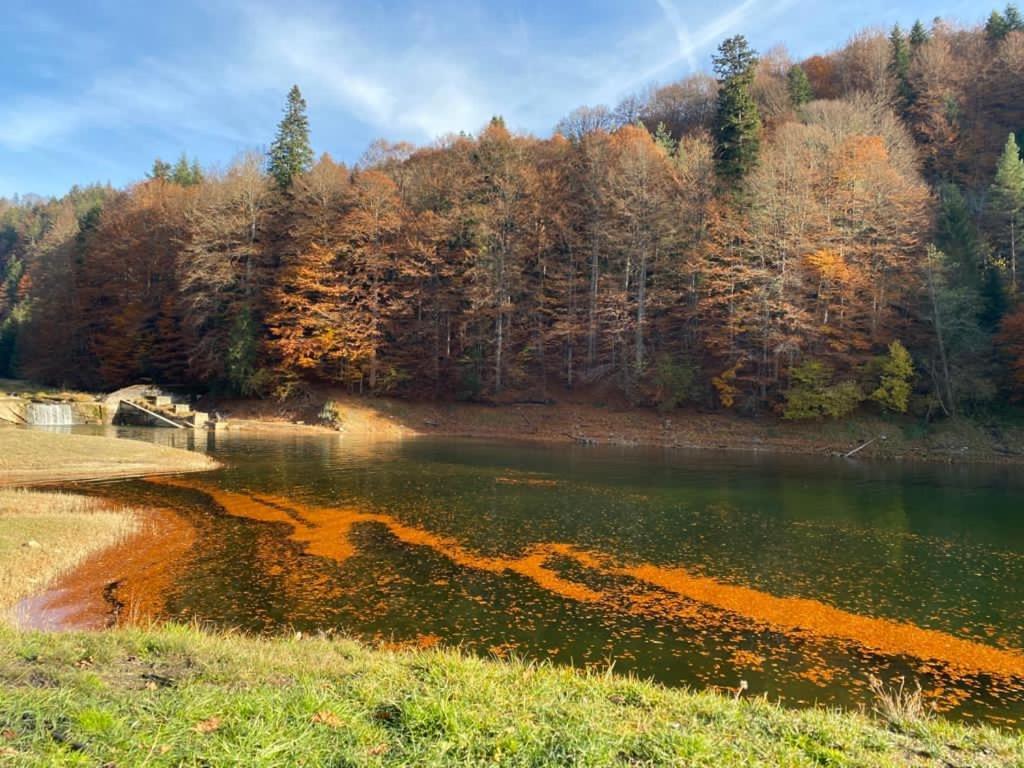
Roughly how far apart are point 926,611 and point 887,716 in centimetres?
684

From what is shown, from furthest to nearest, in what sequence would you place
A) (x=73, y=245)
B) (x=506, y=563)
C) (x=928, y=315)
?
(x=73, y=245)
(x=928, y=315)
(x=506, y=563)

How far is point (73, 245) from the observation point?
235 feet

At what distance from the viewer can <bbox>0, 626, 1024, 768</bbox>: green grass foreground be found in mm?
4098

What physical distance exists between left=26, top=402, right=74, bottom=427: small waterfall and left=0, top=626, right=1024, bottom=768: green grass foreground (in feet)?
142

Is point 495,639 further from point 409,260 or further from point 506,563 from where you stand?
point 409,260

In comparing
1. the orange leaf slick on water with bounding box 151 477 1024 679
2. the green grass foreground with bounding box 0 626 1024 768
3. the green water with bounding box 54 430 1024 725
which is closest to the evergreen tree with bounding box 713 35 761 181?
the green water with bounding box 54 430 1024 725

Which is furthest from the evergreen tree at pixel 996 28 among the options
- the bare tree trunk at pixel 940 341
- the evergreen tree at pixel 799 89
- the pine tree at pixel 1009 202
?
the bare tree trunk at pixel 940 341

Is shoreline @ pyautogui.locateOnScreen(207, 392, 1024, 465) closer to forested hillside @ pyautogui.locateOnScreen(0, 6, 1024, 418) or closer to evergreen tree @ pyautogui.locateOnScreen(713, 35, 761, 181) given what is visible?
forested hillside @ pyautogui.locateOnScreen(0, 6, 1024, 418)

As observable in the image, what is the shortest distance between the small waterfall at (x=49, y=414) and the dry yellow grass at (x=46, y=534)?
28565mm

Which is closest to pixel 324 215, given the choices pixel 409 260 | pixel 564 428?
pixel 409 260

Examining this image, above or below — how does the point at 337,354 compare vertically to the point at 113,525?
above

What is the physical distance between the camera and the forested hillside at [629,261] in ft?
136

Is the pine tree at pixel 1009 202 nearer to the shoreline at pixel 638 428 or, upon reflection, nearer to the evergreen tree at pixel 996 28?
the shoreline at pixel 638 428

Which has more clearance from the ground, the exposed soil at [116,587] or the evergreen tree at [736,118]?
the evergreen tree at [736,118]
